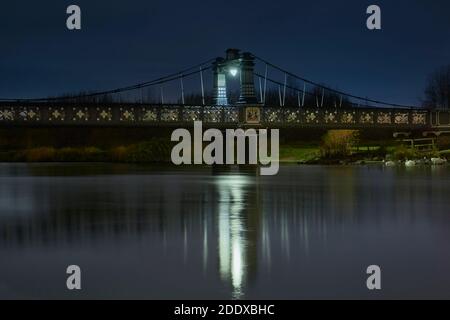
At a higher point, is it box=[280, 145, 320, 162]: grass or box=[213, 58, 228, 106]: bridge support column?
box=[213, 58, 228, 106]: bridge support column

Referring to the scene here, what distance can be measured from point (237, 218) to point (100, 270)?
13.3 m

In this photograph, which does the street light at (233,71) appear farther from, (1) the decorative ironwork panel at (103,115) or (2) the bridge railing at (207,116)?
(1) the decorative ironwork panel at (103,115)

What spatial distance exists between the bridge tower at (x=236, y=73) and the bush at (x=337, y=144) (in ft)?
127

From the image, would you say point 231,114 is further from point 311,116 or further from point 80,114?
point 80,114

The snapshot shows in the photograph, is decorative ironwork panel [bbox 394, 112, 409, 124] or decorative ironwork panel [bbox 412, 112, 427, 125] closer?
decorative ironwork panel [bbox 394, 112, 409, 124]

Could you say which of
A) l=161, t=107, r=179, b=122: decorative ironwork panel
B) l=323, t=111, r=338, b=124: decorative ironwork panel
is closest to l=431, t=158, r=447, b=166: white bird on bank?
l=323, t=111, r=338, b=124: decorative ironwork panel

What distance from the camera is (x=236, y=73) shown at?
113 m

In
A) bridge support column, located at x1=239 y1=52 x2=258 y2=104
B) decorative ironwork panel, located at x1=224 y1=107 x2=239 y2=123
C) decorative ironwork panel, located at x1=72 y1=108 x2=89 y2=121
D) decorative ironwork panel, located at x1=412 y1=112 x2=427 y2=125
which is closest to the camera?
decorative ironwork panel, located at x1=72 y1=108 x2=89 y2=121

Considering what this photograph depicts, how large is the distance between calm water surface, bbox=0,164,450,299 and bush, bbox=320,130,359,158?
363 feet

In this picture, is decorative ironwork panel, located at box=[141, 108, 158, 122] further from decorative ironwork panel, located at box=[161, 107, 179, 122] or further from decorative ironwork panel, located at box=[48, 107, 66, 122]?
decorative ironwork panel, located at box=[48, 107, 66, 122]

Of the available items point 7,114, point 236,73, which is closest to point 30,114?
point 7,114

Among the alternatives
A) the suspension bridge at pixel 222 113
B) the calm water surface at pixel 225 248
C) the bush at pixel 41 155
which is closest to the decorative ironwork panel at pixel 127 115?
the suspension bridge at pixel 222 113

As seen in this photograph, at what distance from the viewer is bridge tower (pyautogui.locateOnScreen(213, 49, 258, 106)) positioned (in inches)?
4294

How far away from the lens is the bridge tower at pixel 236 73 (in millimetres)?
109062
